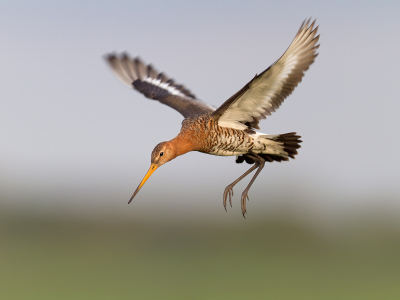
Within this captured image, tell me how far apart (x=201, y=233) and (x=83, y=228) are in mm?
21925

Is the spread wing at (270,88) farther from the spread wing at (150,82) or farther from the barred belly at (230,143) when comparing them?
the spread wing at (150,82)

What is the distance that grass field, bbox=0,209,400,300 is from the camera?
84312 mm

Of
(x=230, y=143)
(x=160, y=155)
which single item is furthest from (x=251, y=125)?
(x=160, y=155)

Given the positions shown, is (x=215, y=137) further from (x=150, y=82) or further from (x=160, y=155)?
(x=150, y=82)

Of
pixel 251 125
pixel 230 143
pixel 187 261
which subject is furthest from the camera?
pixel 187 261

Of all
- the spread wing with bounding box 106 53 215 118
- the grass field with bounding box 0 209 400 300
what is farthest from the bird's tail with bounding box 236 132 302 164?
the grass field with bounding box 0 209 400 300

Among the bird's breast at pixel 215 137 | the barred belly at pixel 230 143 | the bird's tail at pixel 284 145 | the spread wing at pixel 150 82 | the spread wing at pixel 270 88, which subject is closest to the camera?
the spread wing at pixel 270 88

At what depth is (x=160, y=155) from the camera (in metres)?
9.28

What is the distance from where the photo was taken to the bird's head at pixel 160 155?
9.22 meters

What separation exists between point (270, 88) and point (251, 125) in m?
0.81

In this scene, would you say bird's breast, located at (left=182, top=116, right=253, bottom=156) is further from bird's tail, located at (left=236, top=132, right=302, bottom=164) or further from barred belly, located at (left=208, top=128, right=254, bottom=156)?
bird's tail, located at (left=236, top=132, right=302, bottom=164)

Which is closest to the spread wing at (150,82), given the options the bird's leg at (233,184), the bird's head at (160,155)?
the bird's leg at (233,184)

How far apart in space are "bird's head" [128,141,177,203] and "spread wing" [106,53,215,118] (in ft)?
8.94

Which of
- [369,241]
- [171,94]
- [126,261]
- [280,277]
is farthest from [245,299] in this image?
[171,94]
